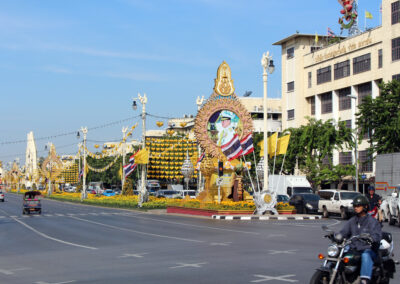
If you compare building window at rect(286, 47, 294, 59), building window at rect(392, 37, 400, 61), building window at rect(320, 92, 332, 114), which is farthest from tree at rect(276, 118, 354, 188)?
building window at rect(286, 47, 294, 59)

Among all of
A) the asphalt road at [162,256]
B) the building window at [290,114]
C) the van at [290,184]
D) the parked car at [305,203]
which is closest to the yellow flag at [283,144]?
the parked car at [305,203]

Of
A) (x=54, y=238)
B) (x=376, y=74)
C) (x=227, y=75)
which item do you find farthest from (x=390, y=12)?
(x=54, y=238)

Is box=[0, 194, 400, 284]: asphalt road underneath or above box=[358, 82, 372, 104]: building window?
underneath

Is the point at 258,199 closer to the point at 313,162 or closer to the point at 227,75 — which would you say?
the point at 227,75

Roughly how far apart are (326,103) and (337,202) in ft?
129

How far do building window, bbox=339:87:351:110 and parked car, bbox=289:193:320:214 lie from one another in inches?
1172

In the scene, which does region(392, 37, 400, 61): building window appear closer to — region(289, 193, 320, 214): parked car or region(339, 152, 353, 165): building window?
region(339, 152, 353, 165): building window

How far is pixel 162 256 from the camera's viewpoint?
14992 millimetres

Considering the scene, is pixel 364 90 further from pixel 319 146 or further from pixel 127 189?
pixel 127 189

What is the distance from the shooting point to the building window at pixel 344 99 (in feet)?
216

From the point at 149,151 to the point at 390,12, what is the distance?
90.4 ft

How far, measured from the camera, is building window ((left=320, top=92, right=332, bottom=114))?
6969cm

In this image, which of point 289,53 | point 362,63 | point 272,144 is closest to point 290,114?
point 289,53

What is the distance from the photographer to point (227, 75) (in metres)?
40.6
